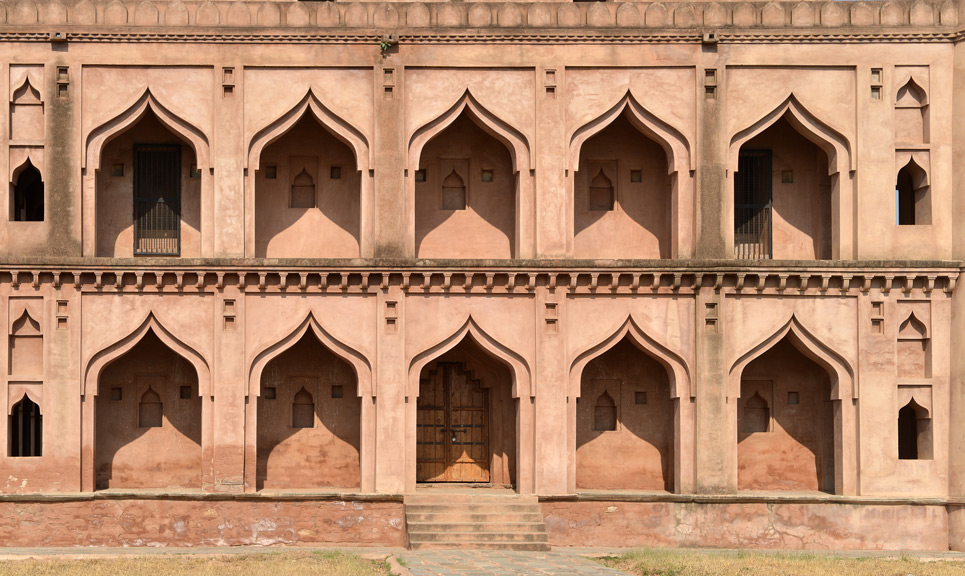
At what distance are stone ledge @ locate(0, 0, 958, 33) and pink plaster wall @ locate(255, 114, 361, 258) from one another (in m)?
2.05

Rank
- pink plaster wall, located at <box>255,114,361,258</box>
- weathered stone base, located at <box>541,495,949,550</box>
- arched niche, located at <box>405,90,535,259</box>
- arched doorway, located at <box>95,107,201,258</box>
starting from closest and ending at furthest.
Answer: weathered stone base, located at <box>541,495,949,550</box> < arched doorway, located at <box>95,107,201,258</box> < pink plaster wall, located at <box>255,114,361,258</box> < arched niche, located at <box>405,90,535,259</box>

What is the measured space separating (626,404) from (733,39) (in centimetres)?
655

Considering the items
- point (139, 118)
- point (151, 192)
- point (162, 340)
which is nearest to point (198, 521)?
point (162, 340)

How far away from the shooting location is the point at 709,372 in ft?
72.3

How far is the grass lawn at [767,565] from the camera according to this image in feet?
58.9

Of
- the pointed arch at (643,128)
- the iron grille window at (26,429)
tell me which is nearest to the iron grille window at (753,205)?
the pointed arch at (643,128)

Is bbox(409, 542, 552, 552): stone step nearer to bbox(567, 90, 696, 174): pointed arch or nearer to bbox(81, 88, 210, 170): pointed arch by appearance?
bbox(567, 90, 696, 174): pointed arch

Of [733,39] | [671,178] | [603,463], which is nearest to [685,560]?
[603,463]

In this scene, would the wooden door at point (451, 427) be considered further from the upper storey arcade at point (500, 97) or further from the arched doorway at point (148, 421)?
the arched doorway at point (148, 421)

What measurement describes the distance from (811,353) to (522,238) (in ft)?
17.1

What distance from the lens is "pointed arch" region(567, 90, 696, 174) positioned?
22297 mm

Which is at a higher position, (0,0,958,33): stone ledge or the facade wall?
(0,0,958,33): stone ledge

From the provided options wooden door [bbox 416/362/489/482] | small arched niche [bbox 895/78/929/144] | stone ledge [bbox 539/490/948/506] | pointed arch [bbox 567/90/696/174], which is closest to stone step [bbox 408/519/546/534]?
stone ledge [bbox 539/490/948/506]

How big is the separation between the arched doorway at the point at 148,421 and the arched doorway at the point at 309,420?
48.8 inches
